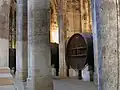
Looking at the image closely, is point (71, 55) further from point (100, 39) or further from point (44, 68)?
point (100, 39)

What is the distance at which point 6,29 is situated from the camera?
884 centimetres

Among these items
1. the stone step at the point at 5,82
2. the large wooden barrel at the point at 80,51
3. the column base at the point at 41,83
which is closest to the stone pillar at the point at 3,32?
the column base at the point at 41,83

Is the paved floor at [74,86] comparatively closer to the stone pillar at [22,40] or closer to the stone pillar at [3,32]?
the stone pillar at [22,40]

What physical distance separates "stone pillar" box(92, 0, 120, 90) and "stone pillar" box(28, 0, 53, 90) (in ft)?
14.9

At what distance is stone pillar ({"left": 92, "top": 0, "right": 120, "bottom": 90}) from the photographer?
3.63 meters

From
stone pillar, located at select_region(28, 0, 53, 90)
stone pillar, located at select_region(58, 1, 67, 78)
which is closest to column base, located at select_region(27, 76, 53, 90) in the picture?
stone pillar, located at select_region(28, 0, 53, 90)

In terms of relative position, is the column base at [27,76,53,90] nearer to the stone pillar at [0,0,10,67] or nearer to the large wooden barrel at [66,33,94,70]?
the stone pillar at [0,0,10,67]

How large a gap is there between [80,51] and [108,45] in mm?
10482

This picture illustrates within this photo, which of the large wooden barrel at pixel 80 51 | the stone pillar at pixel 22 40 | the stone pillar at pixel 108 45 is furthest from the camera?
the large wooden barrel at pixel 80 51

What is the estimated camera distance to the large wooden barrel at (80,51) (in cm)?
1358

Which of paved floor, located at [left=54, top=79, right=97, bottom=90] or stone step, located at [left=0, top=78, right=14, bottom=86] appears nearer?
stone step, located at [left=0, top=78, right=14, bottom=86]

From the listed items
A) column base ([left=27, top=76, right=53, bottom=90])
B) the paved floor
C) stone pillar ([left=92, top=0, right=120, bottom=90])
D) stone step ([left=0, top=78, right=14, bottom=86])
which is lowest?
the paved floor

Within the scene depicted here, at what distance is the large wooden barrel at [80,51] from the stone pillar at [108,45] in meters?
9.72

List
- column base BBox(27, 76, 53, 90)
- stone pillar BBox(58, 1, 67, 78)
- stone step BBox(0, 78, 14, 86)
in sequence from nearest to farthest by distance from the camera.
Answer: stone step BBox(0, 78, 14, 86)
column base BBox(27, 76, 53, 90)
stone pillar BBox(58, 1, 67, 78)
